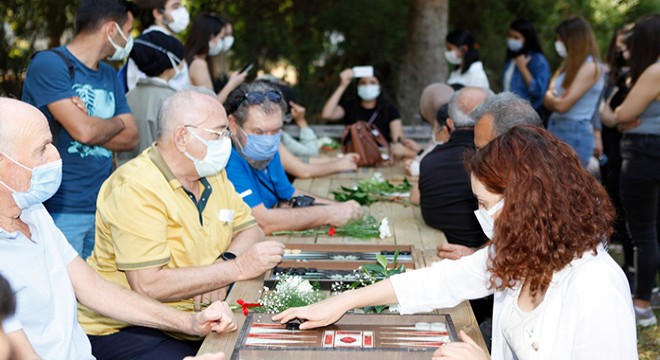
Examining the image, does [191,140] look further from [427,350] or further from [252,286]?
[427,350]

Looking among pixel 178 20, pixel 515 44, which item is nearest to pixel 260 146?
pixel 178 20

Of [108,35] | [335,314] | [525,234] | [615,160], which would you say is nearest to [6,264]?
[335,314]

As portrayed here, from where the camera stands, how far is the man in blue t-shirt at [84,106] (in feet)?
12.7

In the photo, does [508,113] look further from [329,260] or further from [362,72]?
[362,72]

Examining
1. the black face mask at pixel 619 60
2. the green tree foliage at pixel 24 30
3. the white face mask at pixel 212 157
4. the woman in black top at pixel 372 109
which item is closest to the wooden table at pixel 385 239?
the white face mask at pixel 212 157

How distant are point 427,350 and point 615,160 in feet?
14.6

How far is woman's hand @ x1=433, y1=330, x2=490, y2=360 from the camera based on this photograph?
2.16m

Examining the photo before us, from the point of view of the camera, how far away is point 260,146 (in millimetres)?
4141

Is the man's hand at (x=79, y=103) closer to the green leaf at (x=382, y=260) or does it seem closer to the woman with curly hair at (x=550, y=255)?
the green leaf at (x=382, y=260)

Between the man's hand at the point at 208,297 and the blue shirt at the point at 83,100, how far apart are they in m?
1.19

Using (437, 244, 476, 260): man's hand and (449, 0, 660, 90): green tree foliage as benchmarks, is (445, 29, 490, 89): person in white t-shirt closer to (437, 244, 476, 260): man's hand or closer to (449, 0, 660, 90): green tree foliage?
(437, 244, 476, 260): man's hand

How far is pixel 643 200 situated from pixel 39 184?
391cm

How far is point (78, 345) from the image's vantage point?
101 inches

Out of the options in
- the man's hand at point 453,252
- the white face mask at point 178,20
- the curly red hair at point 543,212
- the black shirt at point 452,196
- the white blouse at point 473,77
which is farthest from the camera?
the white blouse at point 473,77
